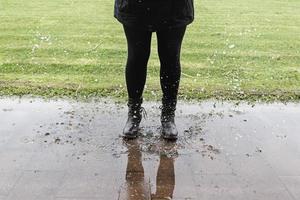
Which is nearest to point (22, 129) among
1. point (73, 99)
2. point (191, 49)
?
point (73, 99)

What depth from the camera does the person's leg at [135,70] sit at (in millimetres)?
3875

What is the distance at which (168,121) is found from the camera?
4141mm

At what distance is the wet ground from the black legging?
38 cm

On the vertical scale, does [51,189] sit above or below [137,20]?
below

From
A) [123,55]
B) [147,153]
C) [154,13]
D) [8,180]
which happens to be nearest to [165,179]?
[147,153]

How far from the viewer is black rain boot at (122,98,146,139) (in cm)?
404

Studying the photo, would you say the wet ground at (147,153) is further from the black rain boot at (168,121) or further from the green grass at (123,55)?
the green grass at (123,55)

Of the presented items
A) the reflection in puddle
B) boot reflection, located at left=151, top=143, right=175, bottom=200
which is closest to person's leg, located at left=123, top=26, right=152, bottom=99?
the reflection in puddle

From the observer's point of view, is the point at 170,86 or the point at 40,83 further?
the point at 40,83

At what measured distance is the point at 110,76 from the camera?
5.93 meters

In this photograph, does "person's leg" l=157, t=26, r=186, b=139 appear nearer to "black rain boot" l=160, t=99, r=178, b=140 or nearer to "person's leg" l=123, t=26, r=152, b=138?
"black rain boot" l=160, t=99, r=178, b=140

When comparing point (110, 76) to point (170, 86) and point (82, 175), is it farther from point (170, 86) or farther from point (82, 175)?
point (82, 175)

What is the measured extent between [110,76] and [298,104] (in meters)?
2.13

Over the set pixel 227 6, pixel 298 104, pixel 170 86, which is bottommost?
pixel 227 6
